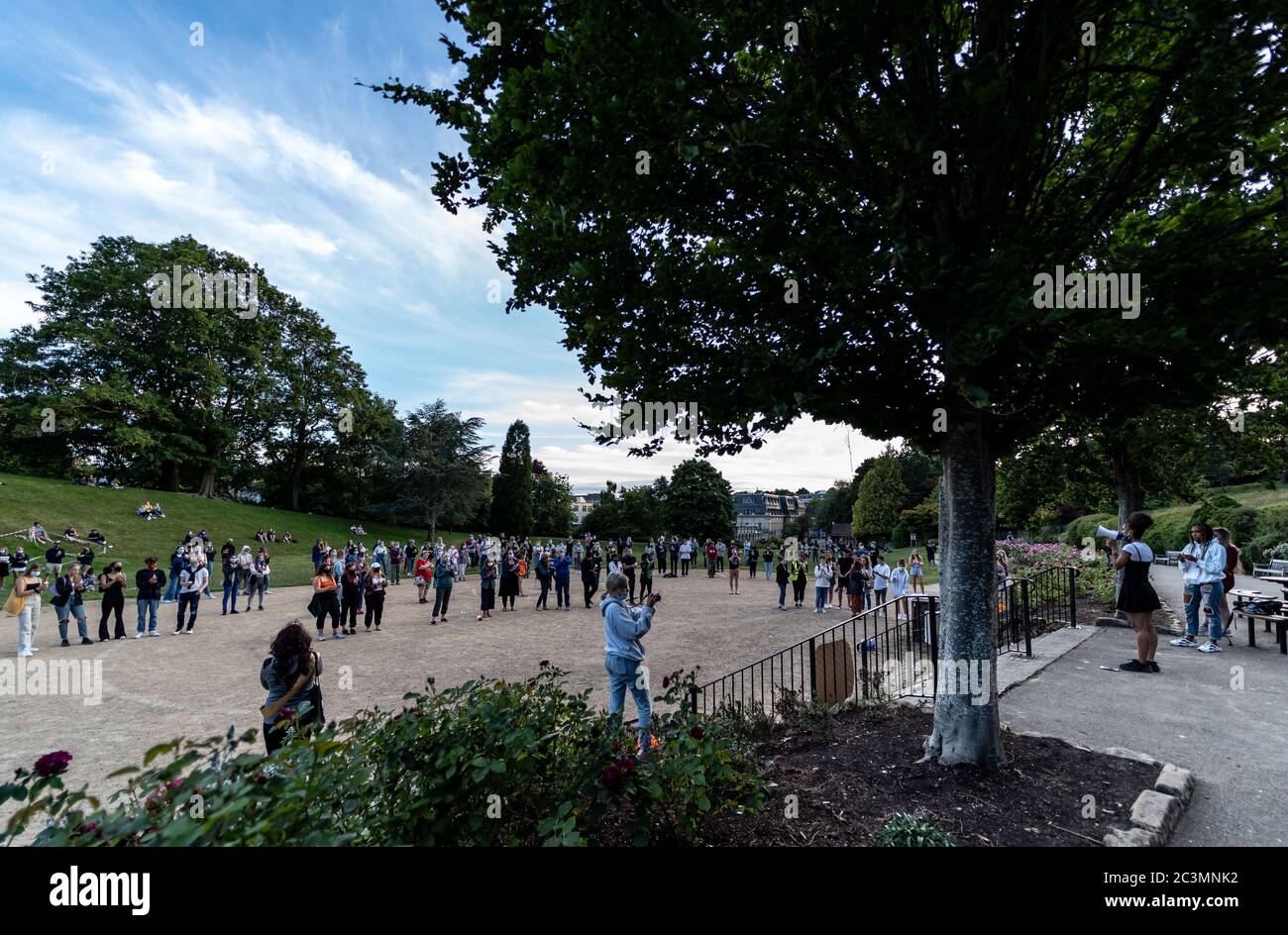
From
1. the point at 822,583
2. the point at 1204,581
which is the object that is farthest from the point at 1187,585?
the point at 822,583

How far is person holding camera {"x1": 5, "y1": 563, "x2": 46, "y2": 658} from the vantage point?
34.5 ft

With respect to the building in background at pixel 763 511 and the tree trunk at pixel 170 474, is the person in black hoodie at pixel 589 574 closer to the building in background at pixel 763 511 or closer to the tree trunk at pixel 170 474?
the tree trunk at pixel 170 474

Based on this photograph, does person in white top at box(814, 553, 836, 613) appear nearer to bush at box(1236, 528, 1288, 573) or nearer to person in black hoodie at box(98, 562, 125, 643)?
bush at box(1236, 528, 1288, 573)

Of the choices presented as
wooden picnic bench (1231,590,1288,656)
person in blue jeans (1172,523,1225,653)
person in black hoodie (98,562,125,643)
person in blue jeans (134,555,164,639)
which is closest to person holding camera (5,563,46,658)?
person in black hoodie (98,562,125,643)

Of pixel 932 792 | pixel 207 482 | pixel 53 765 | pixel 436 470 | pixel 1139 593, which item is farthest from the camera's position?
pixel 436 470

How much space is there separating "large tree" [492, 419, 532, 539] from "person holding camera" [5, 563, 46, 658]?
44.3 meters

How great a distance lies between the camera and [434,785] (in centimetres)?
276

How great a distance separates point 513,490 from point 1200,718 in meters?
54.5

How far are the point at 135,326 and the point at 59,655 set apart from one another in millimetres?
42565

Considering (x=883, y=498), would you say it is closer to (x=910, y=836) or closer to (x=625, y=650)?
(x=625, y=650)

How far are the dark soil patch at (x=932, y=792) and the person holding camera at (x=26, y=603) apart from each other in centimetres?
1358

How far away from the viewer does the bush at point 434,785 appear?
195cm

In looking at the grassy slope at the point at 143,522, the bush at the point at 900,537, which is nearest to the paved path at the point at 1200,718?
the grassy slope at the point at 143,522
